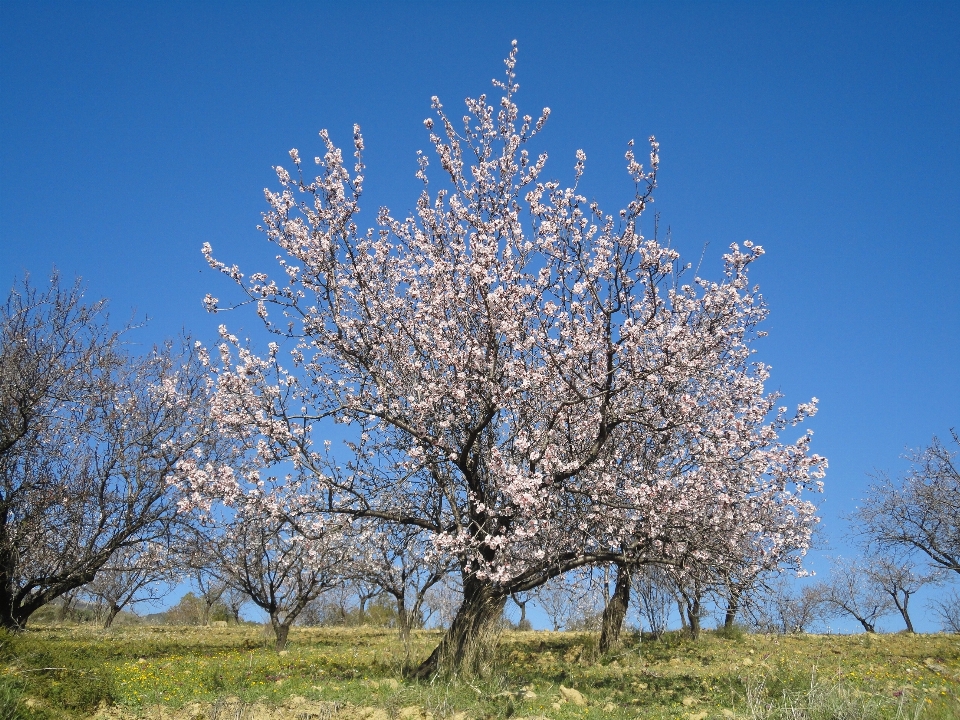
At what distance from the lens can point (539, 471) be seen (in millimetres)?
10102

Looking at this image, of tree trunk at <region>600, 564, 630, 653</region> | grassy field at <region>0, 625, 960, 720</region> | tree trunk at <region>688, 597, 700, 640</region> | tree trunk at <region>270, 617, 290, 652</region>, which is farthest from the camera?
tree trunk at <region>688, 597, 700, 640</region>

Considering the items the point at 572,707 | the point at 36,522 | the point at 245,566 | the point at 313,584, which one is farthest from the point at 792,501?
the point at 36,522

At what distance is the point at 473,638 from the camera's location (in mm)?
10883

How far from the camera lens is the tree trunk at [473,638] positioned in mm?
10789

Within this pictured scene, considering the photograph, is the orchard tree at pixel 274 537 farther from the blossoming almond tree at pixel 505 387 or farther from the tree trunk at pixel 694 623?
the tree trunk at pixel 694 623

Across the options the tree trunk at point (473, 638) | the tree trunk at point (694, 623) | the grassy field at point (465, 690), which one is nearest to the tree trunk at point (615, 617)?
the grassy field at point (465, 690)

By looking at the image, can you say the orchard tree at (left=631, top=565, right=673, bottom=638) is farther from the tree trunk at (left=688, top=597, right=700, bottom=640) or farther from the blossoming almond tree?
the tree trunk at (left=688, top=597, right=700, bottom=640)

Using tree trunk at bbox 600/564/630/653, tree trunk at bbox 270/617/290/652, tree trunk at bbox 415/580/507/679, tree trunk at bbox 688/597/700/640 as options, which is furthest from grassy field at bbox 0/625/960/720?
tree trunk at bbox 688/597/700/640

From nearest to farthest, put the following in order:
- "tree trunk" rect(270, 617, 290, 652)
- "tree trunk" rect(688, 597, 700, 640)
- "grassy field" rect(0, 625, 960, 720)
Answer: "grassy field" rect(0, 625, 960, 720)
"tree trunk" rect(270, 617, 290, 652)
"tree trunk" rect(688, 597, 700, 640)

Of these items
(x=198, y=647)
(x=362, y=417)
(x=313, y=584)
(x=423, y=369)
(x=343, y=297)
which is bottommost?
(x=198, y=647)

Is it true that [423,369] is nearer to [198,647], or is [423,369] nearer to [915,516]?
[198,647]

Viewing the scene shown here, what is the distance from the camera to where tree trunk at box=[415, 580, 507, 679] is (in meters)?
10.8

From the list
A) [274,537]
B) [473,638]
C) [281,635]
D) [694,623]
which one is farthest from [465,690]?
[694,623]

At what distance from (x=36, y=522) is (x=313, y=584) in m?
7.02
